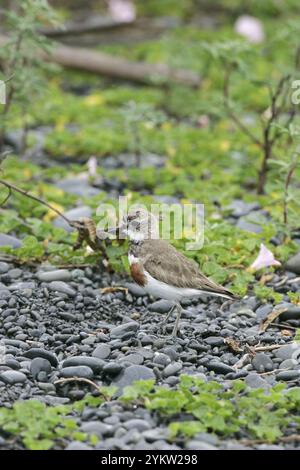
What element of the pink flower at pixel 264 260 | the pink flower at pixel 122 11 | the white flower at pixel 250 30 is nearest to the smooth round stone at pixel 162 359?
the pink flower at pixel 264 260

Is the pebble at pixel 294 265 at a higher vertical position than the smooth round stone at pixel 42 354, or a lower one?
higher

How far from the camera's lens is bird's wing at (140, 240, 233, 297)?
19.6ft

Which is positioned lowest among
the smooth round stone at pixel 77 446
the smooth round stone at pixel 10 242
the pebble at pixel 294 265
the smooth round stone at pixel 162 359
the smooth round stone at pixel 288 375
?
the smooth round stone at pixel 77 446

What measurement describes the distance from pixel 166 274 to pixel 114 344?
0.58 m

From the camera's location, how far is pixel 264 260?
6930mm

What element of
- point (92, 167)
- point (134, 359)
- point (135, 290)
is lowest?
point (134, 359)

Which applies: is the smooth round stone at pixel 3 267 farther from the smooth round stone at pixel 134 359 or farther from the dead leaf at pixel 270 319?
the dead leaf at pixel 270 319

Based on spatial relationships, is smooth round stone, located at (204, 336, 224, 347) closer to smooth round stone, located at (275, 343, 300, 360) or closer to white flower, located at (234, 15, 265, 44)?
smooth round stone, located at (275, 343, 300, 360)

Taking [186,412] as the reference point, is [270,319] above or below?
above

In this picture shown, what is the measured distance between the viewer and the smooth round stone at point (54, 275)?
6.75 metres

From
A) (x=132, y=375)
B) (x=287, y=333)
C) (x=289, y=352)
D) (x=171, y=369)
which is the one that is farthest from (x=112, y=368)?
(x=287, y=333)

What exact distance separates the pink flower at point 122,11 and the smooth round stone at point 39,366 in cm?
991

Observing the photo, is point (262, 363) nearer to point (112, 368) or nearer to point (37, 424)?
point (112, 368)
